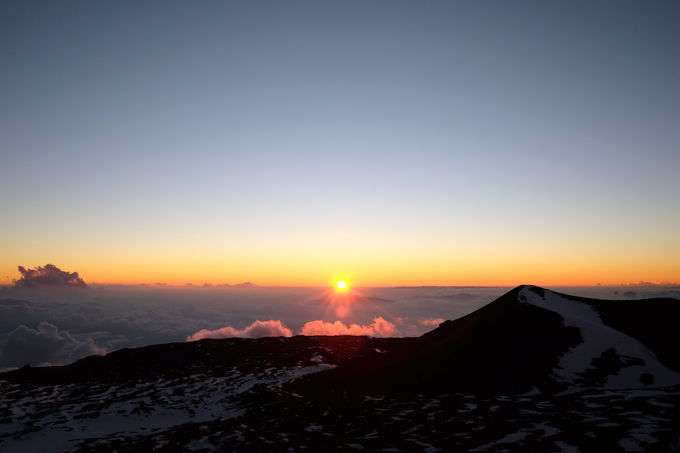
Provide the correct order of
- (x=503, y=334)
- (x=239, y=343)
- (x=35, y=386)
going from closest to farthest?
(x=503, y=334) < (x=35, y=386) < (x=239, y=343)

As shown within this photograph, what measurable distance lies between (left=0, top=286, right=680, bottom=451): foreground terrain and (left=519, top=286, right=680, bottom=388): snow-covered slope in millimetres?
162

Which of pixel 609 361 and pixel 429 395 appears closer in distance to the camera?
pixel 429 395

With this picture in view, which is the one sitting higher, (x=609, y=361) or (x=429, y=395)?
(x=609, y=361)

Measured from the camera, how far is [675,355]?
3862cm

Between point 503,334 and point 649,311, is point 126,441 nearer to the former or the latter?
point 503,334

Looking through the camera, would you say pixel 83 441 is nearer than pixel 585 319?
Yes

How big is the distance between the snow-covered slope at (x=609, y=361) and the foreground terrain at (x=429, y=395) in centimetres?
16

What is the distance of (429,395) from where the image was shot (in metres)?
38.5

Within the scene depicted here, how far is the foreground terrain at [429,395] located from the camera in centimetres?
2508

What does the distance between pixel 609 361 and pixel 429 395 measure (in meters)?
18.8

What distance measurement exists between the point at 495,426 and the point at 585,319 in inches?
1212

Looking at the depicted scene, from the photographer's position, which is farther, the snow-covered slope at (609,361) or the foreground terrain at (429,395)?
the snow-covered slope at (609,361)

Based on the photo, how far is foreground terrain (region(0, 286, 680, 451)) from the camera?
25.1 metres

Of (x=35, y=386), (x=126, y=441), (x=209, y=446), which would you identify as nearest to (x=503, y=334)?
(x=209, y=446)
